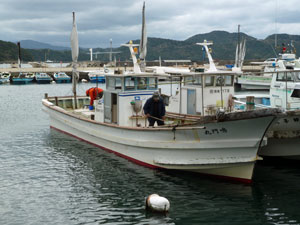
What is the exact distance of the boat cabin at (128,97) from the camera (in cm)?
1641

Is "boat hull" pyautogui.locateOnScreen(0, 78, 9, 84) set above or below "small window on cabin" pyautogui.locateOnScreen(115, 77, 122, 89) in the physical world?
below

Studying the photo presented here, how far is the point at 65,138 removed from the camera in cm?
2134

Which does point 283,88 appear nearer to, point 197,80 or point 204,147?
point 197,80

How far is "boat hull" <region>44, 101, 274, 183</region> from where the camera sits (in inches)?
490

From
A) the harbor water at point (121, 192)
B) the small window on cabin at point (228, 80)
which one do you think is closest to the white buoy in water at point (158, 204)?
the harbor water at point (121, 192)

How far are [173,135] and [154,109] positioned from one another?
167cm

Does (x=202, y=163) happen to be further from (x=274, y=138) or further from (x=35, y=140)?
(x=35, y=140)

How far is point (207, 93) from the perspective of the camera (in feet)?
52.4

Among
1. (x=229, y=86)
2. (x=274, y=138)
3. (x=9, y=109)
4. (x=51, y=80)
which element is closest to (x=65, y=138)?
(x=229, y=86)

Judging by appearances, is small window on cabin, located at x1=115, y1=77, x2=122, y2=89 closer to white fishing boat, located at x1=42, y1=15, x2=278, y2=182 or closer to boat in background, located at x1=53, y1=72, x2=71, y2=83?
white fishing boat, located at x1=42, y1=15, x2=278, y2=182

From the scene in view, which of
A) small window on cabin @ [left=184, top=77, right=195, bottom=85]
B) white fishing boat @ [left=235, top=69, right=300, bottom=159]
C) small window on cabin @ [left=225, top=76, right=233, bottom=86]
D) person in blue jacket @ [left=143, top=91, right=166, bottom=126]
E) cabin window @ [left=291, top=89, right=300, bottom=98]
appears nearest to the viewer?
white fishing boat @ [left=235, top=69, right=300, bottom=159]

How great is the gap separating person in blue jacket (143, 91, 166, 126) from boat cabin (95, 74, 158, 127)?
4.19ft

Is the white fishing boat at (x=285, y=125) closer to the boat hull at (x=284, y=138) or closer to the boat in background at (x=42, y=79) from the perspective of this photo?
the boat hull at (x=284, y=138)

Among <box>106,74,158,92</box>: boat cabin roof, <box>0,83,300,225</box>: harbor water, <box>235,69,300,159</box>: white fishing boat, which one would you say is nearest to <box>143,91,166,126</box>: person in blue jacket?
<box>106,74,158,92</box>: boat cabin roof
